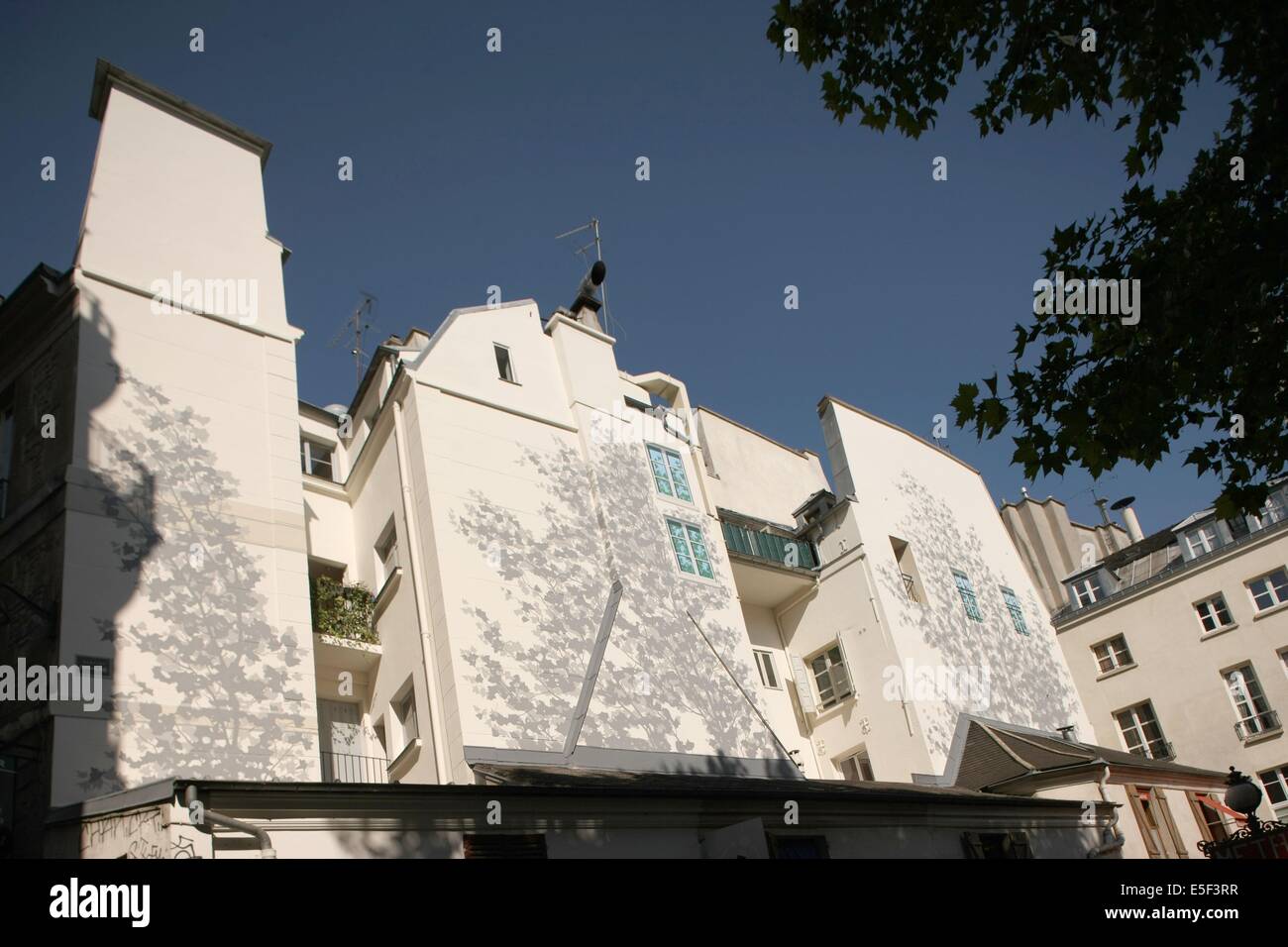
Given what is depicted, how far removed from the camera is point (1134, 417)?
9727 mm

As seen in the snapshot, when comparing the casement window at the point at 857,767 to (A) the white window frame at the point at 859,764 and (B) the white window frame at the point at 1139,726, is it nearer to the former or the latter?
(A) the white window frame at the point at 859,764

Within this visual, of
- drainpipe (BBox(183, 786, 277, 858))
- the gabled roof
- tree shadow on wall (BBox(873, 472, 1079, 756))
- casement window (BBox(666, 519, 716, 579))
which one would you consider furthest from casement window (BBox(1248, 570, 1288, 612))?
drainpipe (BBox(183, 786, 277, 858))

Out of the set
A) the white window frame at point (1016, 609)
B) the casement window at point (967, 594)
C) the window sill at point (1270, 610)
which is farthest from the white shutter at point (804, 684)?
the window sill at point (1270, 610)

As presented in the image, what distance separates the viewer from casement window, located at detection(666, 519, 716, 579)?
73.3 ft

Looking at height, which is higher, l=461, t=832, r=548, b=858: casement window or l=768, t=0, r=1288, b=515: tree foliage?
l=768, t=0, r=1288, b=515: tree foliage

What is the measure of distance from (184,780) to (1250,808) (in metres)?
14.7

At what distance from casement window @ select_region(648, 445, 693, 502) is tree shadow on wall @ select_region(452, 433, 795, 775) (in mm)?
530

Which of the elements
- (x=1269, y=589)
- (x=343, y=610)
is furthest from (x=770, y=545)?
(x=1269, y=589)

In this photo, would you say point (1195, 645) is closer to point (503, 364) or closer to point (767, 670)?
point (767, 670)

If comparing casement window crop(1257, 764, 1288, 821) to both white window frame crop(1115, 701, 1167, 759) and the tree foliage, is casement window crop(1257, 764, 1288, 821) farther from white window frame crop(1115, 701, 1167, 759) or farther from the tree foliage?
the tree foliage

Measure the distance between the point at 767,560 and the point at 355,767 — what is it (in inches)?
452

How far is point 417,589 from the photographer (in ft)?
60.1

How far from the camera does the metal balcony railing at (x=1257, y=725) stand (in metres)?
31.3

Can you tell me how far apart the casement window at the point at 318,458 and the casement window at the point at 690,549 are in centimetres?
808
